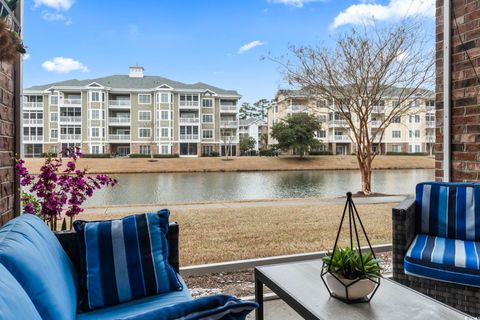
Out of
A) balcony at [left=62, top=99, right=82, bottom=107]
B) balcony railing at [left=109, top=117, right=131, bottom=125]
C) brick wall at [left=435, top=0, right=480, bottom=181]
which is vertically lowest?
brick wall at [left=435, top=0, right=480, bottom=181]

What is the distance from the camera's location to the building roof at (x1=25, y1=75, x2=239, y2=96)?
61.3 feet

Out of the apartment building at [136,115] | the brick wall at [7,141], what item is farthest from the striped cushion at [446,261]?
the apartment building at [136,115]

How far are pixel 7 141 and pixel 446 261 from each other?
252cm

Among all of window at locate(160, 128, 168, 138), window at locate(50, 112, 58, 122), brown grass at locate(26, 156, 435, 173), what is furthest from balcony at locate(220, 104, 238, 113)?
window at locate(50, 112, 58, 122)

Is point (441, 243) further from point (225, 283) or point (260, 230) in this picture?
point (260, 230)

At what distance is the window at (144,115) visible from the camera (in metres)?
20.7

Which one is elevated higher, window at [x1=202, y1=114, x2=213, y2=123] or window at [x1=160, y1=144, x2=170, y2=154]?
window at [x1=202, y1=114, x2=213, y2=123]

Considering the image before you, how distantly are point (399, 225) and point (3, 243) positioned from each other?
188 centimetres

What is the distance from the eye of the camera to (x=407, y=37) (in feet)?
26.8

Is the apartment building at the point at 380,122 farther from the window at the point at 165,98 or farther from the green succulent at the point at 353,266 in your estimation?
the green succulent at the point at 353,266

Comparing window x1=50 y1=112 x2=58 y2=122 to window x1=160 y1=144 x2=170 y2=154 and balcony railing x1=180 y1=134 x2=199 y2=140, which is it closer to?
window x1=160 y1=144 x2=170 y2=154

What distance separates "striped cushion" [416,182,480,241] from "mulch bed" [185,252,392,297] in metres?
0.44

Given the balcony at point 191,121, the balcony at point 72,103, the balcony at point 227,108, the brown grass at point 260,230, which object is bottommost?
the brown grass at point 260,230

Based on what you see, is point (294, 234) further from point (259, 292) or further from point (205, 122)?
point (205, 122)
